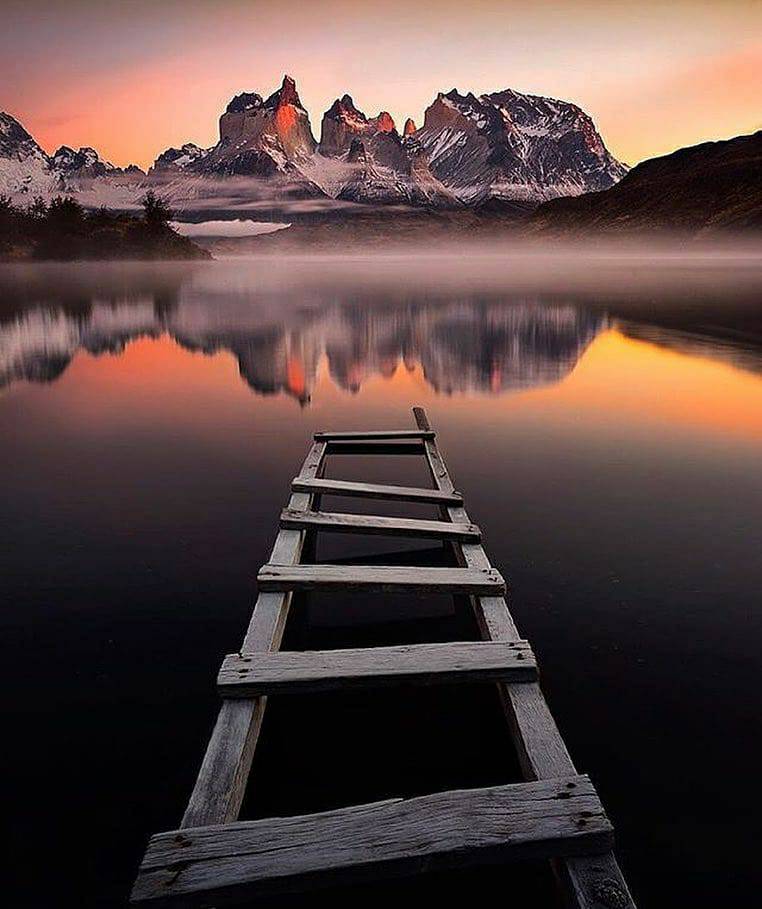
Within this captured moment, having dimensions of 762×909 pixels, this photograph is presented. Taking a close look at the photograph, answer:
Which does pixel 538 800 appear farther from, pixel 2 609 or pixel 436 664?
pixel 2 609

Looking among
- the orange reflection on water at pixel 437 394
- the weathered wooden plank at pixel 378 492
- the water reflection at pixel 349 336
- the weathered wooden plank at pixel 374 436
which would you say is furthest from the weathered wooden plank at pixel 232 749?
the water reflection at pixel 349 336

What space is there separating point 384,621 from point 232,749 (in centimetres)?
366

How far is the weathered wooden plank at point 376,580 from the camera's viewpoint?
7715 millimetres

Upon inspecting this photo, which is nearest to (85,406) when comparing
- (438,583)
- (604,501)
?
(604,501)

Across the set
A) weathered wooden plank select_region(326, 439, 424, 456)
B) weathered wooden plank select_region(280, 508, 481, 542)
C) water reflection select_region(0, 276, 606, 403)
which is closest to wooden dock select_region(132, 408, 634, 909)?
weathered wooden plank select_region(280, 508, 481, 542)

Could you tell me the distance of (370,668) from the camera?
19.7 feet

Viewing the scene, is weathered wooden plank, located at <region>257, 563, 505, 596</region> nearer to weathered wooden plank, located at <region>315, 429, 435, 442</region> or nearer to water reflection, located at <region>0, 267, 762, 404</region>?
weathered wooden plank, located at <region>315, 429, 435, 442</region>

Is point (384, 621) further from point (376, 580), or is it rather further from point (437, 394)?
point (437, 394)

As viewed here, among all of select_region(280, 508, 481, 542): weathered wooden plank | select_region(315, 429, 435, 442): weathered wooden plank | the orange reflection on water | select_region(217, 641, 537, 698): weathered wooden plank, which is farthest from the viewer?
the orange reflection on water

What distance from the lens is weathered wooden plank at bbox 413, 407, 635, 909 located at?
4.14 meters

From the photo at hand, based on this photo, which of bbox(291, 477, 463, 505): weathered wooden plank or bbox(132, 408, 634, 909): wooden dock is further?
bbox(291, 477, 463, 505): weathered wooden plank

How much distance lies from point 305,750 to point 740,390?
882 inches

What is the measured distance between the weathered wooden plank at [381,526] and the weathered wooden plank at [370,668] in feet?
10.5

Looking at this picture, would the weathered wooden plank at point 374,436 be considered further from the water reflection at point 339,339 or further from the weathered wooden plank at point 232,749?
the water reflection at point 339,339
